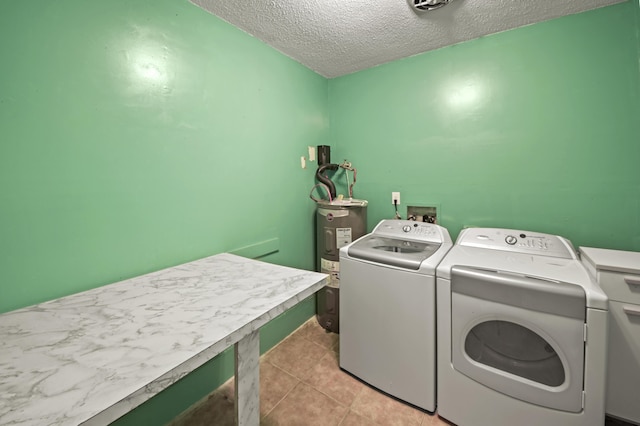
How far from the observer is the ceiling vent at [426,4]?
1.43 meters

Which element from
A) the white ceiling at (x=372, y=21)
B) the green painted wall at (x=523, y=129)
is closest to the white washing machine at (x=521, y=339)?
the green painted wall at (x=523, y=129)

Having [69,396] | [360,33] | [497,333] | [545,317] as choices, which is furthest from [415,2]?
[69,396]

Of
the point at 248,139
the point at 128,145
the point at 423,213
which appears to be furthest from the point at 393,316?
the point at 128,145

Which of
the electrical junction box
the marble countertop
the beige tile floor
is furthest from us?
the electrical junction box

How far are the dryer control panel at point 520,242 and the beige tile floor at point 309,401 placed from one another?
1087mm

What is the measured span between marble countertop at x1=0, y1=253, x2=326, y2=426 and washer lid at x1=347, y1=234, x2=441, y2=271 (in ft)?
1.86

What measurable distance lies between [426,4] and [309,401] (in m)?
2.55

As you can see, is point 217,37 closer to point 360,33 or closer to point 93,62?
point 93,62

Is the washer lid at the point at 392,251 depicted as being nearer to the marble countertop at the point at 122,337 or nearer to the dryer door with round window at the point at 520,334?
the dryer door with round window at the point at 520,334

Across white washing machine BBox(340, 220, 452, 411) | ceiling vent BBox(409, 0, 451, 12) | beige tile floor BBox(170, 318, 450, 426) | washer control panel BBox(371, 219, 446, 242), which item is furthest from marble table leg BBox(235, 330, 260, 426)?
ceiling vent BBox(409, 0, 451, 12)

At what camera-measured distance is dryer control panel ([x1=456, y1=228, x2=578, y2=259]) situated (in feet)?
4.58

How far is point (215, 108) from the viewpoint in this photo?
4.98 ft

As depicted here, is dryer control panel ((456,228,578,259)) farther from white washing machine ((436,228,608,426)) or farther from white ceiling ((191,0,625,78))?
white ceiling ((191,0,625,78))

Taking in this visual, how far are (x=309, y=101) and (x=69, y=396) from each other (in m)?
2.37
